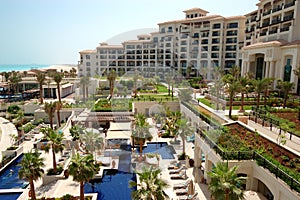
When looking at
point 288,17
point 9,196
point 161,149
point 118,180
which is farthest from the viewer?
point 288,17

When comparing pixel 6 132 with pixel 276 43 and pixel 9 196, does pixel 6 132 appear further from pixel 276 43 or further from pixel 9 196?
pixel 276 43

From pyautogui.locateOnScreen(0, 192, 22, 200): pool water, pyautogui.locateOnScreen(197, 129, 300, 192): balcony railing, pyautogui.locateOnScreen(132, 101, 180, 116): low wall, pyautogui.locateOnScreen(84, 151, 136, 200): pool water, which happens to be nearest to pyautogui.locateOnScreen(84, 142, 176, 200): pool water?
pyautogui.locateOnScreen(84, 151, 136, 200): pool water

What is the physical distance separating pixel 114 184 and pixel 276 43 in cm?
2408

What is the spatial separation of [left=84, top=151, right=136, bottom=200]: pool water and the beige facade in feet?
68.0

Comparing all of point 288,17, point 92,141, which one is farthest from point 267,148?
point 288,17

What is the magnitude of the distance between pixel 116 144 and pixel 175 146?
14.1 feet

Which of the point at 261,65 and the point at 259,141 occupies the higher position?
the point at 261,65

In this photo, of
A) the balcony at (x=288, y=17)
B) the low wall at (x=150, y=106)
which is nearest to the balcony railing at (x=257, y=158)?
the low wall at (x=150, y=106)

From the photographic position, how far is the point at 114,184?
12.7 m

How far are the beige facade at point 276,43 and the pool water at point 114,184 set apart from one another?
20.7 metres

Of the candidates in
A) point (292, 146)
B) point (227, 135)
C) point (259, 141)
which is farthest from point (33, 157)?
point (292, 146)

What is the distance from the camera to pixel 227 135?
42.3 ft

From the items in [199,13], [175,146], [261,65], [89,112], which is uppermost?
[199,13]

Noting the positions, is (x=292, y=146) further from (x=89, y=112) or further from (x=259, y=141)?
(x=89, y=112)
